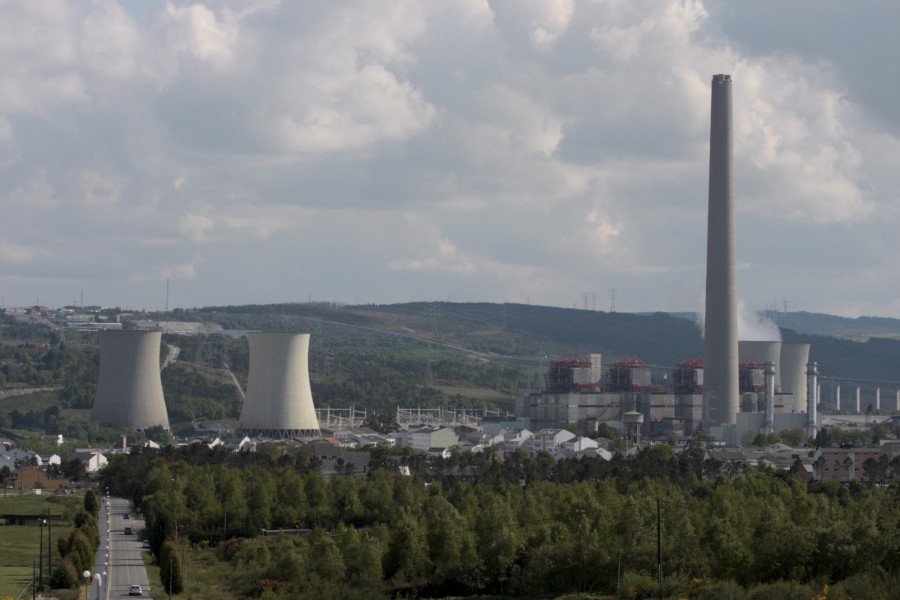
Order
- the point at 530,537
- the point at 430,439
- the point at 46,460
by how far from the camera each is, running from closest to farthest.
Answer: the point at 530,537 → the point at 46,460 → the point at 430,439

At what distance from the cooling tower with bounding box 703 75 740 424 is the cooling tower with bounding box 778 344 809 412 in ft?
41.8

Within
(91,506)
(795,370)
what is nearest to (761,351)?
(795,370)

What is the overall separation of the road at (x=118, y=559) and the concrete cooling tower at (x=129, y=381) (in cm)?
2436

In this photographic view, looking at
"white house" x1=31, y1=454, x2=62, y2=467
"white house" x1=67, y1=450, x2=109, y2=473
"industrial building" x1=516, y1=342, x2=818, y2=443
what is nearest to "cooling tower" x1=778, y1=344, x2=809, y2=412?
"industrial building" x1=516, y1=342, x2=818, y2=443

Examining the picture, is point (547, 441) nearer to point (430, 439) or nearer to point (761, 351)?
point (430, 439)

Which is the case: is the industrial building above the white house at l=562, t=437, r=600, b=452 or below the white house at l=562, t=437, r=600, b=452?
above

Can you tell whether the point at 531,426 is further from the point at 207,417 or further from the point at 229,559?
the point at 229,559

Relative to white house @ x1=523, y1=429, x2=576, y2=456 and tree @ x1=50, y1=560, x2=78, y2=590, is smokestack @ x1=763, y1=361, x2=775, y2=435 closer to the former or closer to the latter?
white house @ x1=523, y1=429, x2=576, y2=456

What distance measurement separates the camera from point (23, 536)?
4619 centimetres

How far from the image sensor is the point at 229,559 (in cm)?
4212

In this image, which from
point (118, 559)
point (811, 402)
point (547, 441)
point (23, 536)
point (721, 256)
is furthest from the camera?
point (811, 402)

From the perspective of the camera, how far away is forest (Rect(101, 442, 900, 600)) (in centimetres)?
3347

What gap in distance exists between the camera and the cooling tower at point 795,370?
329ft

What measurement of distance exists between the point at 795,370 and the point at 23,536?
221 feet
